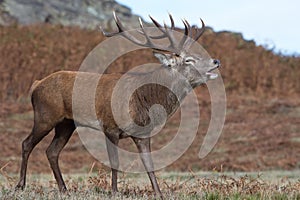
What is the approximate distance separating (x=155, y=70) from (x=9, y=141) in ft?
42.9

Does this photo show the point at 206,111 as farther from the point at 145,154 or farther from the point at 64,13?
the point at 145,154

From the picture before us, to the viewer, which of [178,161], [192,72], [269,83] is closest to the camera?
[192,72]

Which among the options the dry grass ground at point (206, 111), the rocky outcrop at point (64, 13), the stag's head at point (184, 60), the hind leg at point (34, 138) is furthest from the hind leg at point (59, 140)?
the rocky outcrop at point (64, 13)

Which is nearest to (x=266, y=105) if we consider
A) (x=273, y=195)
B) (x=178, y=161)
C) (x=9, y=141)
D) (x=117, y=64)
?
(x=117, y=64)

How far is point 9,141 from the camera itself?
2225 cm

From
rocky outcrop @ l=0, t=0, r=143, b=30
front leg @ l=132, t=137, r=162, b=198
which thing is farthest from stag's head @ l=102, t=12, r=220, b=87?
rocky outcrop @ l=0, t=0, r=143, b=30

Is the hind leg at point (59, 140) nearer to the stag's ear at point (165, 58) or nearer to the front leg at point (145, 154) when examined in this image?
the front leg at point (145, 154)

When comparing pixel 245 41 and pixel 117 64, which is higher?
pixel 245 41

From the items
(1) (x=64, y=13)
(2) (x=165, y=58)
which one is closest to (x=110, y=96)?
(2) (x=165, y=58)

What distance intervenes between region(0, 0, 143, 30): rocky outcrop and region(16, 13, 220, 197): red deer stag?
23910 millimetres

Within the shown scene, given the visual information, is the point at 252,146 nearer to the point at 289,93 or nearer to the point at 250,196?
the point at 289,93

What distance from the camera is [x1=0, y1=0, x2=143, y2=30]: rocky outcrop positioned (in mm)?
35375

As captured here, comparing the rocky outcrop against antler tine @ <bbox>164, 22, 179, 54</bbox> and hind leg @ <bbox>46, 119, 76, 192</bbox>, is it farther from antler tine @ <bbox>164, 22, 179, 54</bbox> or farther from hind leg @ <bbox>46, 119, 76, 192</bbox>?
antler tine @ <bbox>164, 22, 179, 54</bbox>

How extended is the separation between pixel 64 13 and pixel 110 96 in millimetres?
29100
